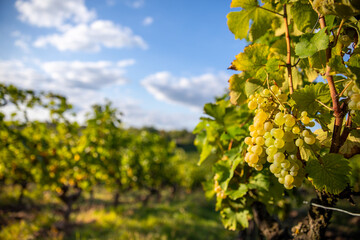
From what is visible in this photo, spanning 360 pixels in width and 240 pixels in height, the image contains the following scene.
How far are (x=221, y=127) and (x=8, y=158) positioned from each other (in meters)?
7.69

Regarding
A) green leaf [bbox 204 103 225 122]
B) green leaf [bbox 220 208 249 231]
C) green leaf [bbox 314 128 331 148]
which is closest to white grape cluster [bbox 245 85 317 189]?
green leaf [bbox 314 128 331 148]

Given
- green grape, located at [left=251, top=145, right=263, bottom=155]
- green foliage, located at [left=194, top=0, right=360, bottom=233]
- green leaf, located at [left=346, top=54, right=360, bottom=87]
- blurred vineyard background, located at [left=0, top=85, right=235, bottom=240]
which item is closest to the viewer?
green leaf, located at [left=346, top=54, right=360, bottom=87]

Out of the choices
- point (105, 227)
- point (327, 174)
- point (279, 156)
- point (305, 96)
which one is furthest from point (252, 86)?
point (105, 227)

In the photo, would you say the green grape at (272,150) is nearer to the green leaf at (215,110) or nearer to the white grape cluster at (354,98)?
the white grape cluster at (354,98)

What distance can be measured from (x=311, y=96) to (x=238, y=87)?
35 cm

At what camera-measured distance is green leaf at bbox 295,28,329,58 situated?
2.38 ft

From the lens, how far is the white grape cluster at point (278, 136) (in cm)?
79

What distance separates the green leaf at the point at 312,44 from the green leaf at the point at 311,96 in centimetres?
12

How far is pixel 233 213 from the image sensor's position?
4.96 feet

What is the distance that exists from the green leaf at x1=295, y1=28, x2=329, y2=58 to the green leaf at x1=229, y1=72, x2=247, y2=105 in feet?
1.00

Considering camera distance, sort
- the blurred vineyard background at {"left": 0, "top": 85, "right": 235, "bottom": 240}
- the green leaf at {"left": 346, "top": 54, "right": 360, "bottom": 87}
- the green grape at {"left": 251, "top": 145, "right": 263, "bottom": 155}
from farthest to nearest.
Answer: the blurred vineyard background at {"left": 0, "top": 85, "right": 235, "bottom": 240} < the green grape at {"left": 251, "top": 145, "right": 263, "bottom": 155} < the green leaf at {"left": 346, "top": 54, "right": 360, "bottom": 87}

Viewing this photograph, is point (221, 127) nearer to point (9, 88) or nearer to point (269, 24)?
point (269, 24)

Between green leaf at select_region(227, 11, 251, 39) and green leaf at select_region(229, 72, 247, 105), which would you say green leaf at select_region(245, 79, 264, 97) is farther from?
green leaf at select_region(227, 11, 251, 39)

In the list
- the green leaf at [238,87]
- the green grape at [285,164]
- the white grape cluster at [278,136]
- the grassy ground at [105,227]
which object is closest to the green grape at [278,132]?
the white grape cluster at [278,136]
